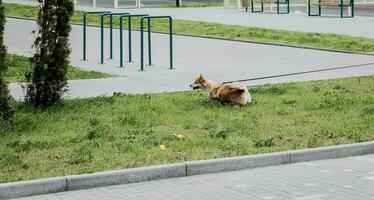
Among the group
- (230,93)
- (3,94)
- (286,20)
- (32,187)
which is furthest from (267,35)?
(32,187)

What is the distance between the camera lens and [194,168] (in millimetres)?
8781

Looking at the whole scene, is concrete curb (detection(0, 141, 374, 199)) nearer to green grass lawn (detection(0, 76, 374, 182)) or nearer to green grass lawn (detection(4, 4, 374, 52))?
green grass lawn (detection(0, 76, 374, 182))

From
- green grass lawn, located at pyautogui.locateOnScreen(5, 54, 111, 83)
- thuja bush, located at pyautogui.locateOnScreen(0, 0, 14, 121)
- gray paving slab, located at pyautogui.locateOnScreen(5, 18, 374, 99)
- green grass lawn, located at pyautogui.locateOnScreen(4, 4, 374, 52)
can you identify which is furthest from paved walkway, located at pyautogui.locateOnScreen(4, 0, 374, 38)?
thuja bush, located at pyautogui.locateOnScreen(0, 0, 14, 121)

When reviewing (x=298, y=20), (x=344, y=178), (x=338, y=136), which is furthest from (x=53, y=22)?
(x=298, y=20)

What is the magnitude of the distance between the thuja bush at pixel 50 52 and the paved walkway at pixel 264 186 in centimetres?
392

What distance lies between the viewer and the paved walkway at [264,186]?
26.3 feet

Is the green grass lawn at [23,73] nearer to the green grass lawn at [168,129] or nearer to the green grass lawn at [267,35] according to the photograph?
the green grass lawn at [168,129]

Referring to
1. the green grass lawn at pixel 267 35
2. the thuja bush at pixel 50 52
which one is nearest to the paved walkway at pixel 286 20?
the green grass lawn at pixel 267 35

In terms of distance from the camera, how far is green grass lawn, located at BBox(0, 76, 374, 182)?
9.06 metres

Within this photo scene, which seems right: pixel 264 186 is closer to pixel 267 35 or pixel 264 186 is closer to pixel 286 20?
pixel 267 35

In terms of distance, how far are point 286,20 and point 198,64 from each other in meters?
12.3

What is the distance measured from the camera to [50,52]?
11961 millimetres

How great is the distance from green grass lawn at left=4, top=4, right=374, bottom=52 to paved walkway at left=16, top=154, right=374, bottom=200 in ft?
37.1

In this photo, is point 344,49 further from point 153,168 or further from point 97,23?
point 153,168
